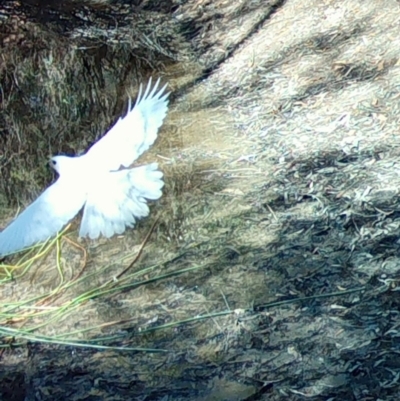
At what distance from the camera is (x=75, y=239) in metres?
2.15

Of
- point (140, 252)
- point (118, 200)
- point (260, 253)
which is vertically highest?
point (118, 200)

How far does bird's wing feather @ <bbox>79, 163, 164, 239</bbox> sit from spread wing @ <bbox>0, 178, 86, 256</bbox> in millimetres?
42

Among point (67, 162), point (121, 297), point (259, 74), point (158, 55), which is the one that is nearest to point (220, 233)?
point (121, 297)

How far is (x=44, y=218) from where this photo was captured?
6.40 ft

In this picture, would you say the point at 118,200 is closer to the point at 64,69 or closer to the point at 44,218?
the point at 44,218

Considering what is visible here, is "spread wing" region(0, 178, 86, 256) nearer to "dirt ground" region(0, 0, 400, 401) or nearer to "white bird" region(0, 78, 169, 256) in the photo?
"white bird" region(0, 78, 169, 256)

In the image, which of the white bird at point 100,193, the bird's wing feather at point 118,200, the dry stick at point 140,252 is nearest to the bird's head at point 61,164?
the white bird at point 100,193

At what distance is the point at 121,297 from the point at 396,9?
157cm

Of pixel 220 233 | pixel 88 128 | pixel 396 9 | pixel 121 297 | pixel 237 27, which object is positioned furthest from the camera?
pixel 237 27

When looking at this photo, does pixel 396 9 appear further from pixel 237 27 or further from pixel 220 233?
pixel 220 233

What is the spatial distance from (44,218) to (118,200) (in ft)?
0.62

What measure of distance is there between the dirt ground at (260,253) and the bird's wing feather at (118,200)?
10cm

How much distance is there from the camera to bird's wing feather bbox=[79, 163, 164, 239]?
1.96 m

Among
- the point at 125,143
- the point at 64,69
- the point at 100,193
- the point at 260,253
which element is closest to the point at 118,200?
the point at 100,193
